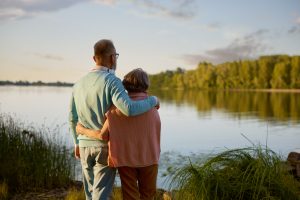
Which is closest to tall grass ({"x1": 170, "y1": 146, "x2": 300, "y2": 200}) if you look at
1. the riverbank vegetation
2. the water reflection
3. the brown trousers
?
the brown trousers

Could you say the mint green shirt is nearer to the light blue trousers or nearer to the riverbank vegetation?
the light blue trousers

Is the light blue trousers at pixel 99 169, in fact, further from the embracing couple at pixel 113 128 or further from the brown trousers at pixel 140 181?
the brown trousers at pixel 140 181

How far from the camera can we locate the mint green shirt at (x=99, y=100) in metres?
2.95

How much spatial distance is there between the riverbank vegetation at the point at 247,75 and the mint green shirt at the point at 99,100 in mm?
92930

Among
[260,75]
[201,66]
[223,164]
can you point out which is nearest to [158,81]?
[201,66]

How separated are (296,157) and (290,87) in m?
93.8

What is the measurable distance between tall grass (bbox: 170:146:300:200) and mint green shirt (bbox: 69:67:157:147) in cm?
71

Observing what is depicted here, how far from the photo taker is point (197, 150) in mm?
15188

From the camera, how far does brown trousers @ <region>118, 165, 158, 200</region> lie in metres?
3.19

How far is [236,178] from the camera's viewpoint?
10.8ft

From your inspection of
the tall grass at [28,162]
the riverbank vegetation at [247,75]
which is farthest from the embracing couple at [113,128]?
the riverbank vegetation at [247,75]

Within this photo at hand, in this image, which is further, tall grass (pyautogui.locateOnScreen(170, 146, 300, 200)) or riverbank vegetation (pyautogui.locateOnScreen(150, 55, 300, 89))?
Answer: riverbank vegetation (pyautogui.locateOnScreen(150, 55, 300, 89))

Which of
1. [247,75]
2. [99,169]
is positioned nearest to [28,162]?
[99,169]

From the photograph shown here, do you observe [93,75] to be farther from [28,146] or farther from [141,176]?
[28,146]
